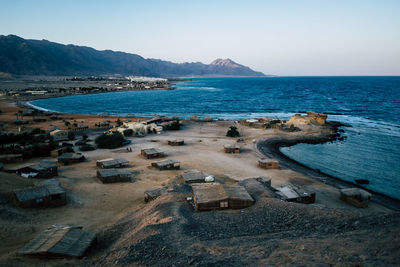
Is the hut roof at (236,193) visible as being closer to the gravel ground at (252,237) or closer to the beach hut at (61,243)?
the gravel ground at (252,237)

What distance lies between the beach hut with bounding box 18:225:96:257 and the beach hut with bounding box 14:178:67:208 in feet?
16.2

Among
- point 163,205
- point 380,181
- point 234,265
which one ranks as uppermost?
point 234,265

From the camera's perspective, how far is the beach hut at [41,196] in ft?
46.3

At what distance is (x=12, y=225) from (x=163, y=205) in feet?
23.4

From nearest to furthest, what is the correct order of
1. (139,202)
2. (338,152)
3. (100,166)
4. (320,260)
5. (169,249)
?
(320,260)
(169,249)
(139,202)
(100,166)
(338,152)

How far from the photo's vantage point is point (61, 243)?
9633 millimetres

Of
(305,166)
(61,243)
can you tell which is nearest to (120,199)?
(61,243)

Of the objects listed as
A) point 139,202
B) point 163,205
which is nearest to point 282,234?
point 163,205

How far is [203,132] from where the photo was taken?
41.2m

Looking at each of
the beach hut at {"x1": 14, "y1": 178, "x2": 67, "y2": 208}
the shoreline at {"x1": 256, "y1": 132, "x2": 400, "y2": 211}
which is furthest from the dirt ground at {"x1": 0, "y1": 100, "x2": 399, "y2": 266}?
the shoreline at {"x1": 256, "y1": 132, "x2": 400, "y2": 211}

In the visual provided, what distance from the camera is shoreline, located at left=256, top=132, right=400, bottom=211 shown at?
19.1 metres

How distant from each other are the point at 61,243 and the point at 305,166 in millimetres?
23688

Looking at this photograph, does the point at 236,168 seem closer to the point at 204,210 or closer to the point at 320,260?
the point at 204,210

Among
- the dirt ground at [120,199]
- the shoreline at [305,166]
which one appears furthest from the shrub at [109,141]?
the shoreline at [305,166]
